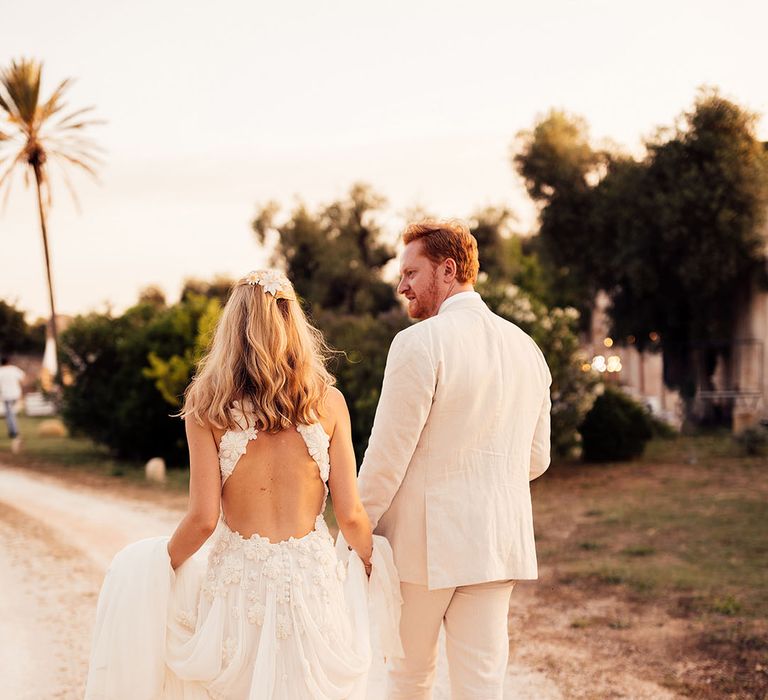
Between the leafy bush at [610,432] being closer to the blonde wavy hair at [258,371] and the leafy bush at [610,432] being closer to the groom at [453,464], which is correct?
the groom at [453,464]

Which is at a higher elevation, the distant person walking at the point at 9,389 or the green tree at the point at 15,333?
the green tree at the point at 15,333

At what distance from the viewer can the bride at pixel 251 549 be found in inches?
116

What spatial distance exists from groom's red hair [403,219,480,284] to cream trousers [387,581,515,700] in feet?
3.65

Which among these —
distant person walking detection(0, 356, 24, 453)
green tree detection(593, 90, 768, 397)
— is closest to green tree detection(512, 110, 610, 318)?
green tree detection(593, 90, 768, 397)

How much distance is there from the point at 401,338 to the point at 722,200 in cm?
1918

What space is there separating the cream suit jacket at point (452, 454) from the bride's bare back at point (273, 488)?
26cm

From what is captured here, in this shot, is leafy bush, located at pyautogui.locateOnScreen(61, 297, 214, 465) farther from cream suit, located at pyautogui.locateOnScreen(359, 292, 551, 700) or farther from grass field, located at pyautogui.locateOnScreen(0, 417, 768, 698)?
cream suit, located at pyautogui.locateOnScreen(359, 292, 551, 700)

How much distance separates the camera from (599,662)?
220 inches

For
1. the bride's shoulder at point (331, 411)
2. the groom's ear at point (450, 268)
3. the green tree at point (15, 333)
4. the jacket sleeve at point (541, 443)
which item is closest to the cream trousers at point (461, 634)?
the jacket sleeve at point (541, 443)

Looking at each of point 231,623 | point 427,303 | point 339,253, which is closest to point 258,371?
point 427,303

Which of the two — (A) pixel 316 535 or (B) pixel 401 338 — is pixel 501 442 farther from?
(A) pixel 316 535

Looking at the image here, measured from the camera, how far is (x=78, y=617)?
6.60 m

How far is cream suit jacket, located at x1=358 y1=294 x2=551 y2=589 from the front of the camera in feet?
10.3

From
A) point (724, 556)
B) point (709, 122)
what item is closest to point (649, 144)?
point (709, 122)
